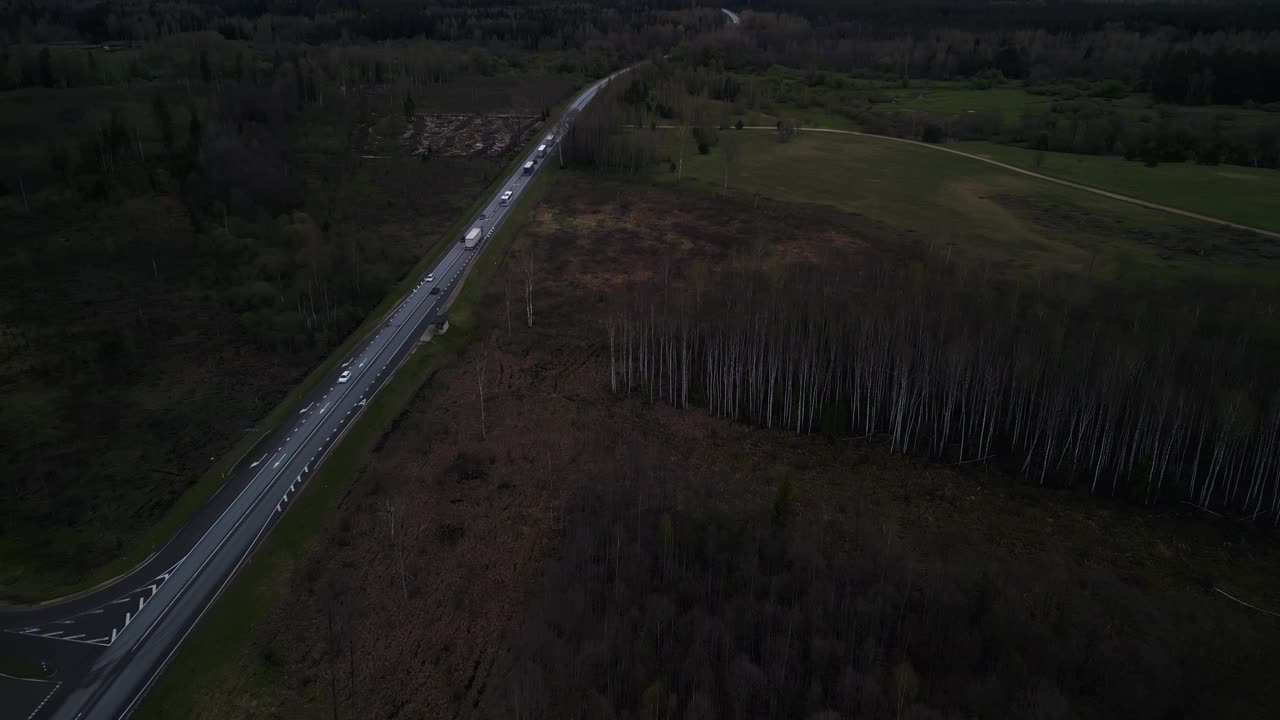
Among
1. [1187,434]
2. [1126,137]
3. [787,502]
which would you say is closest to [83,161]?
[787,502]

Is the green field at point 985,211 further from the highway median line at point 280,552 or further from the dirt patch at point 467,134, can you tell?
the highway median line at point 280,552

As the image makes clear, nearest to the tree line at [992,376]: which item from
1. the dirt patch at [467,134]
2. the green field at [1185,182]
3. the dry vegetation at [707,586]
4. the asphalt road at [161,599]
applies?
the dry vegetation at [707,586]

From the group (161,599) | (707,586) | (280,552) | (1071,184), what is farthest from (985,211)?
(161,599)

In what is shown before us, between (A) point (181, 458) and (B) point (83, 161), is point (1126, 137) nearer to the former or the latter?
(A) point (181, 458)

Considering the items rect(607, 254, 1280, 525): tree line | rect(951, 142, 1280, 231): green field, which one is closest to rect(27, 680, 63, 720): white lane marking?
rect(607, 254, 1280, 525): tree line

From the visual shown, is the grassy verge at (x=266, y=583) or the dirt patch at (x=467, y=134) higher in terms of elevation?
the dirt patch at (x=467, y=134)

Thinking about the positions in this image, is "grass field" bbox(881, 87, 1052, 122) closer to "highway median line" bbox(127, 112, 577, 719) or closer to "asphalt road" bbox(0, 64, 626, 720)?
"highway median line" bbox(127, 112, 577, 719)

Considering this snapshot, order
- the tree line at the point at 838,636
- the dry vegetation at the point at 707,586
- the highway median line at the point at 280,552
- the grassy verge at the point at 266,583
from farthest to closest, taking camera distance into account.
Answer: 1. the highway median line at the point at 280,552
2. the grassy verge at the point at 266,583
3. the dry vegetation at the point at 707,586
4. the tree line at the point at 838,636

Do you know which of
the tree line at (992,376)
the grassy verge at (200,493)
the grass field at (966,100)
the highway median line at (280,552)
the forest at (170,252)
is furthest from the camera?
the grass field at (966,100)
